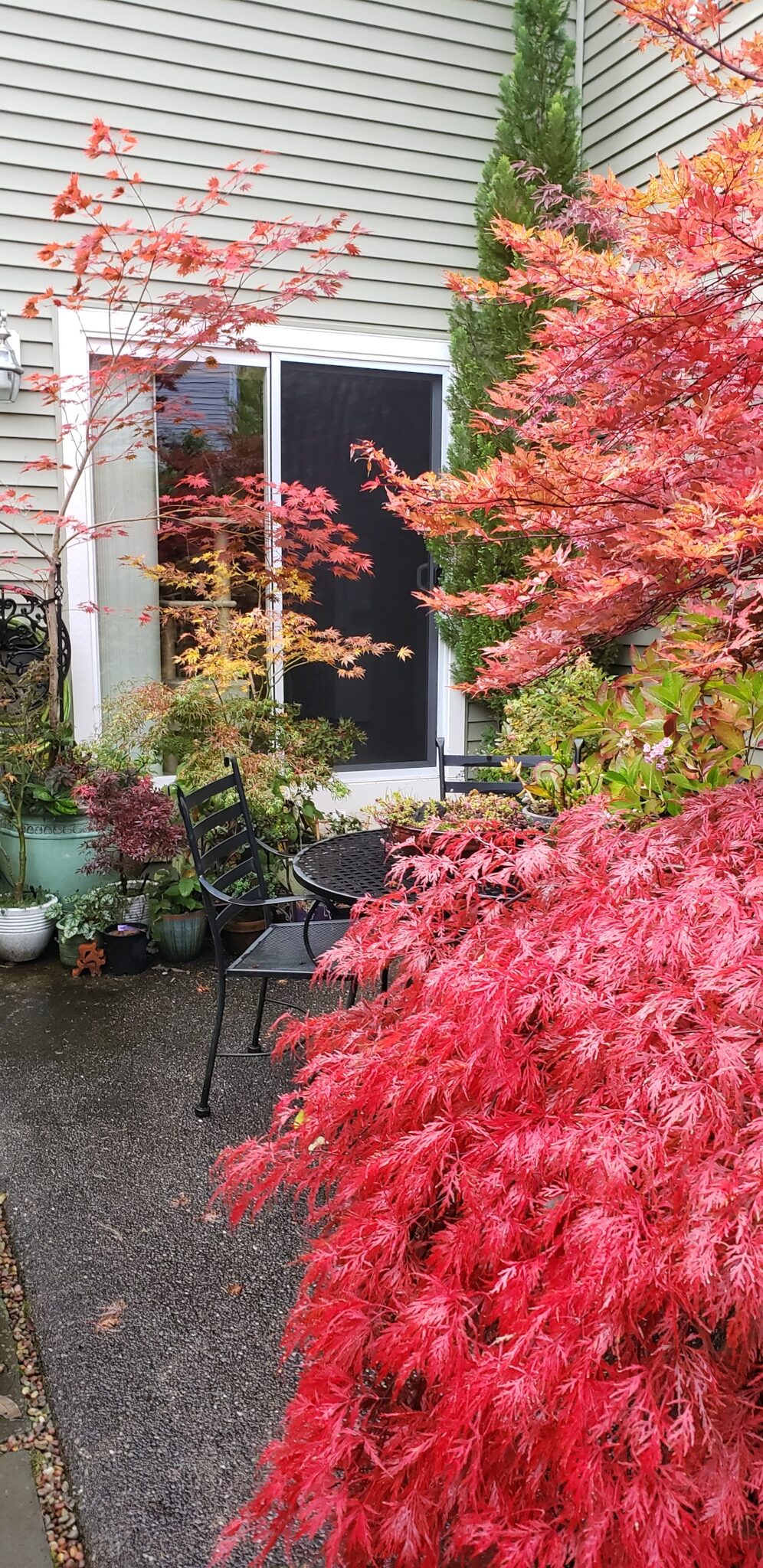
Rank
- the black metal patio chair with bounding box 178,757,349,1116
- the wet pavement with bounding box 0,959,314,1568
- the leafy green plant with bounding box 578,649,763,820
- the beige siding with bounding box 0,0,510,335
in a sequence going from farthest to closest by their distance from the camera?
the beige siding with bounding box 0,0,510,335
the black metal patio chair with bounding box 178,757,349,1116
the leafy green plant with bounding box 578,649,763,820
the wet pavement with bounding box 0,959,314,1568

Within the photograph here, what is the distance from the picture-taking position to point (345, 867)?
9.96 feet

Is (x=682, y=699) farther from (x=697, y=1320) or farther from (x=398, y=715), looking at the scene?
(x=398, y=715)

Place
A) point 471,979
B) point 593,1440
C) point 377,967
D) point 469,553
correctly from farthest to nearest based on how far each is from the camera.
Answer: point 469,553
point 377,967
point 471,979
point 593,1440

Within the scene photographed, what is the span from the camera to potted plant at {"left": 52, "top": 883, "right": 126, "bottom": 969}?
14.1 ft

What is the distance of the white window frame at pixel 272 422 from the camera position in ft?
15.5

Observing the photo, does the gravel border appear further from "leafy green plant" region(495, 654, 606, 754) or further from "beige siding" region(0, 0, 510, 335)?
"beige siding" region(0, 0, 510, 335)

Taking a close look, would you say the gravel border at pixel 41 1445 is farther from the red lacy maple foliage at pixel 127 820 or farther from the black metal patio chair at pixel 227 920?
the red lacy maple foliage at pixel 127 820

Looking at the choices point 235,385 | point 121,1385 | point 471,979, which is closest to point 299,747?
point 235,385

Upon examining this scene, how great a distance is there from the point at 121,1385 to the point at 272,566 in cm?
376

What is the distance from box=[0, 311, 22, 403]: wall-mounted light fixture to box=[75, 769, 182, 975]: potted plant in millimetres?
1726

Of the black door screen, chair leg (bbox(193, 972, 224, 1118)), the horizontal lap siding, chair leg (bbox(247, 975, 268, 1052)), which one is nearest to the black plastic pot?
chair leg (bbox(247, 975, 268, 1052))

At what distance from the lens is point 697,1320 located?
1019 mm

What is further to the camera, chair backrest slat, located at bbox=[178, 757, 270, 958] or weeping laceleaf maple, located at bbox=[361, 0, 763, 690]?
chair backrest slat, located at bbox=[178, 757, 270, 958]

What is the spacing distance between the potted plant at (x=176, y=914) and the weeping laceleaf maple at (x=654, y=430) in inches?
101
